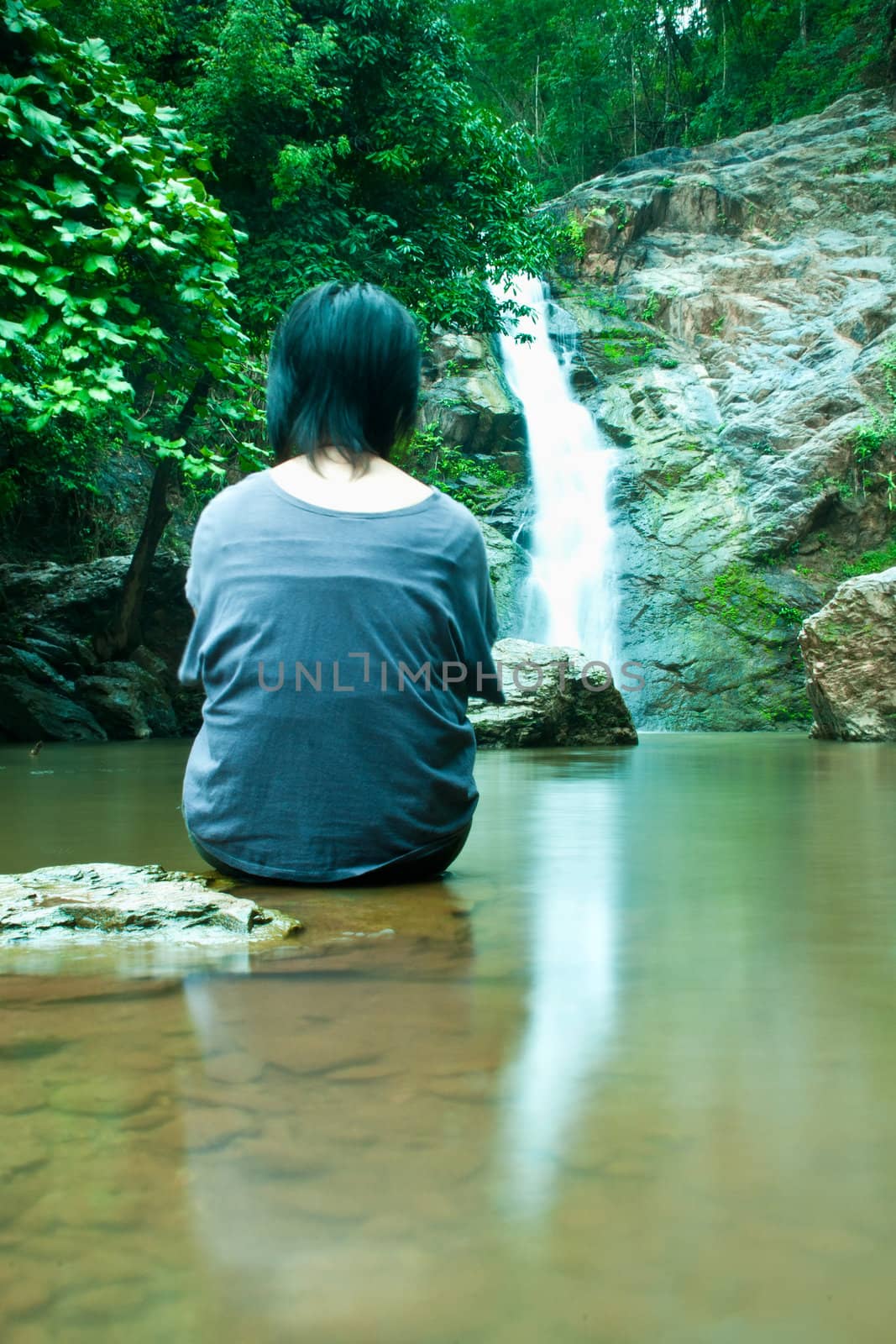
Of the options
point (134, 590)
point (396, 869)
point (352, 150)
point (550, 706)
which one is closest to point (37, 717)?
point (134, 590)

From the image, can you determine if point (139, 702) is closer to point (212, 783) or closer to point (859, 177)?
point (212, 783)

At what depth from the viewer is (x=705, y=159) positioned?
69.6ft

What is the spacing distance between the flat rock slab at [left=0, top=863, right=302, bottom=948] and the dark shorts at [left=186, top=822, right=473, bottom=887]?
0.87 feet

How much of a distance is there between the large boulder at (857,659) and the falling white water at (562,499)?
4.95m

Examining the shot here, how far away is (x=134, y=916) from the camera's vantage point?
184cm

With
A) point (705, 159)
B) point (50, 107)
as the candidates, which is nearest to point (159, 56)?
point (50, 107)

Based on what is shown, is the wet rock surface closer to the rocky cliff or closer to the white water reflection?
the rocky cliff

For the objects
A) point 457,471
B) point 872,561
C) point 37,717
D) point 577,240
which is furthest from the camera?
point 577,240

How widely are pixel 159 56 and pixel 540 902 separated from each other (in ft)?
39.2

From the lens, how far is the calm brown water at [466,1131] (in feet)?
2.34

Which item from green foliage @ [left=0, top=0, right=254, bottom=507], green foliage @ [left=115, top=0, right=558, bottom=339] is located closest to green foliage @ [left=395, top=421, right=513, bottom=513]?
green foliage @ [left=115, top=0, right=558, bottom=339]

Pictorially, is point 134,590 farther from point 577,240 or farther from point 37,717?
point 577,240

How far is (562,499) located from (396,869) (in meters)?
15.0

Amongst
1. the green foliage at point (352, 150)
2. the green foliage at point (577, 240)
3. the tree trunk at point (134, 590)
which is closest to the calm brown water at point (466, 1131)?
the green foliage at point (352, 150)
